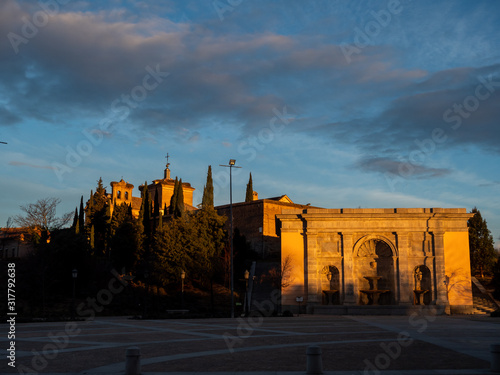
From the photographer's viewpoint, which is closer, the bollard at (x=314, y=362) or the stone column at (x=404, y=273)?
the bollard at (x=314, y=362)

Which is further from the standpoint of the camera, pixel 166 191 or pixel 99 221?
pixel 166 191

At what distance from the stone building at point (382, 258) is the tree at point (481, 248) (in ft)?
49.4

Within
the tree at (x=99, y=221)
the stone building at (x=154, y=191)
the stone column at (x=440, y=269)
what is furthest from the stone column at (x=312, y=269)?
the stone building at (x=154, y=191)

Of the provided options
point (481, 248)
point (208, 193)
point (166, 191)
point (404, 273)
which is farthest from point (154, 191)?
point (404, 273)

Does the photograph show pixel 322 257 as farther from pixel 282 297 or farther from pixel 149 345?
pixel 149 345

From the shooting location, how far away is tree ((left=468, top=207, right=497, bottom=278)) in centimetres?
6097

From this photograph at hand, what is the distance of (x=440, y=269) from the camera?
47.1 m

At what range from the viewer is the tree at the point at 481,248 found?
61.0m

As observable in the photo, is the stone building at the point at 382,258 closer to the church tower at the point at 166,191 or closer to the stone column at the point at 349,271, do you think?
the stone column at the point at 349,271

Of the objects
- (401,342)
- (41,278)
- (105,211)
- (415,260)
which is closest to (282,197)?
(105,211)

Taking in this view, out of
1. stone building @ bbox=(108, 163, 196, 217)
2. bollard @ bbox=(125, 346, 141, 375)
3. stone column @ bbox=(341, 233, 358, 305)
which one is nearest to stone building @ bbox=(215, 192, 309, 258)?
stone column @ bbox=(341, 233, 358, 305)

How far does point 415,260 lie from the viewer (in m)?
47.7

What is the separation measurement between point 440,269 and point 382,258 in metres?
4.96

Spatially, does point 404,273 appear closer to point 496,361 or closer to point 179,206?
point 179,206
